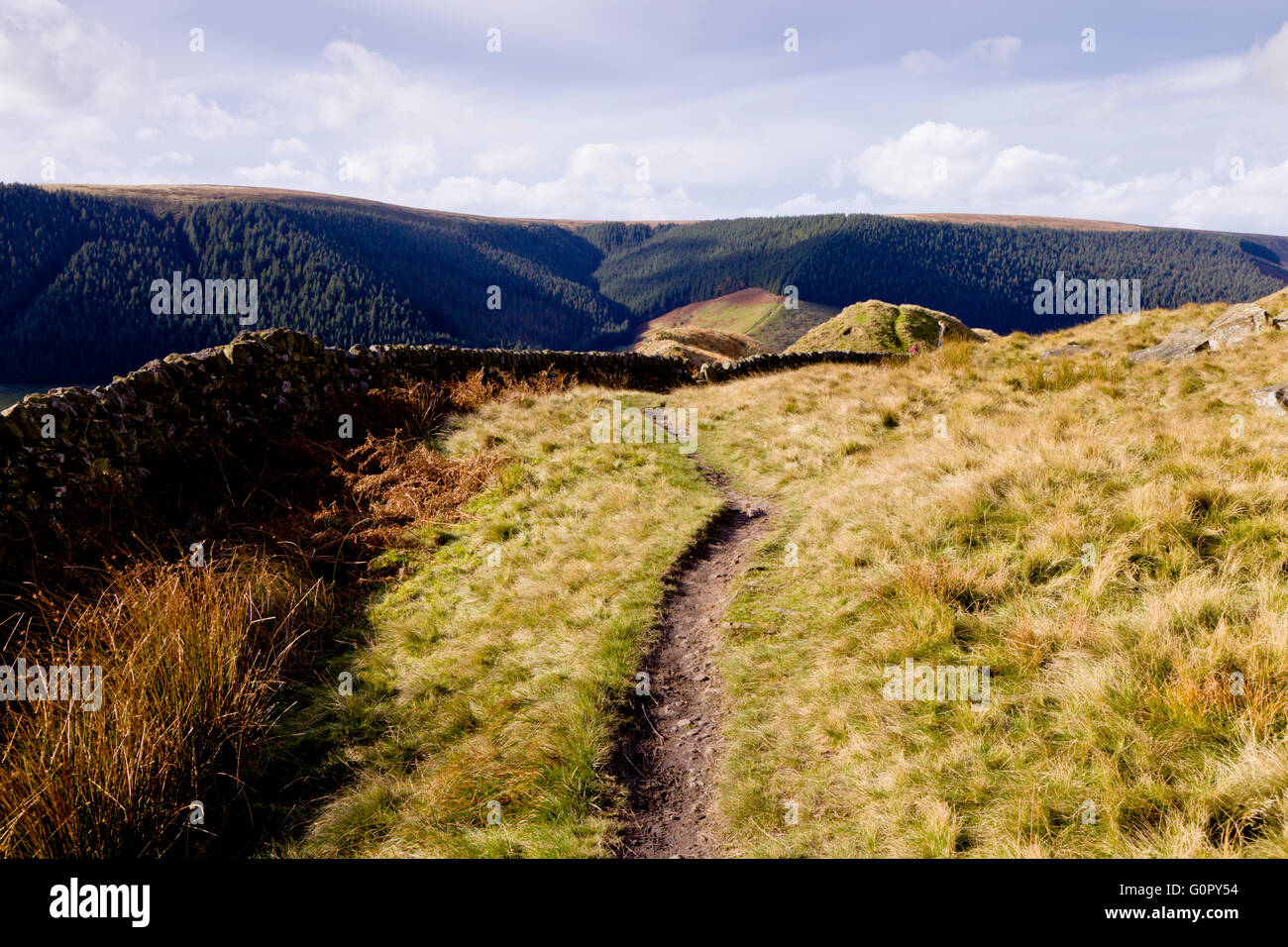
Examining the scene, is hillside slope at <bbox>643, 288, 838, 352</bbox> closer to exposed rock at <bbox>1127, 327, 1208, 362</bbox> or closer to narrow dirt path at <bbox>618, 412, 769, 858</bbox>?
exposed rock at <bbox>1127, 327, 1208, 362</bbox>

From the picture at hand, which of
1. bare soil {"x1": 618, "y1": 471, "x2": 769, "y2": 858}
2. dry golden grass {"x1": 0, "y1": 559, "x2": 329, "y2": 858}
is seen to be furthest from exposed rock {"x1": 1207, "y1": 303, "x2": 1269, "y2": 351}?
dry golden grass {"x1": 0, "y1": 559, "x2": 329, "y2": 858}

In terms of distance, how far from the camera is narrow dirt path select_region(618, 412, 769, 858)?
3418 millimetres

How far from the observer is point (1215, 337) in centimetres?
1403

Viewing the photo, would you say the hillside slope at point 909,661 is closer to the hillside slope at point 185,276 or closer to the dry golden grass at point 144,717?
the dry golden grass at point 144,717

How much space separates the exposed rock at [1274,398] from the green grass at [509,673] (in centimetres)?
753

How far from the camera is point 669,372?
82.8 ft

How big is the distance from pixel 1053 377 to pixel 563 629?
11931mm

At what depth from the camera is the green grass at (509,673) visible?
3518mm

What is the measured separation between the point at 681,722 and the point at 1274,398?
30.8ft

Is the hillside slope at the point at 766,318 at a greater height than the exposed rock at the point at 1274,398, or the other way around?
the hillside slope at the point at 766,318

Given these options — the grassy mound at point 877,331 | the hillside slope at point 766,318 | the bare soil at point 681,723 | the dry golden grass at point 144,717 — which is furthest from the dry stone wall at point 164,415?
the hillside slope at point 766,318

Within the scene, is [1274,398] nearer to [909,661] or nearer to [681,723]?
[909,661]

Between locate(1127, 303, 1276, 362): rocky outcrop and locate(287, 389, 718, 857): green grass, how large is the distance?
1264cm
